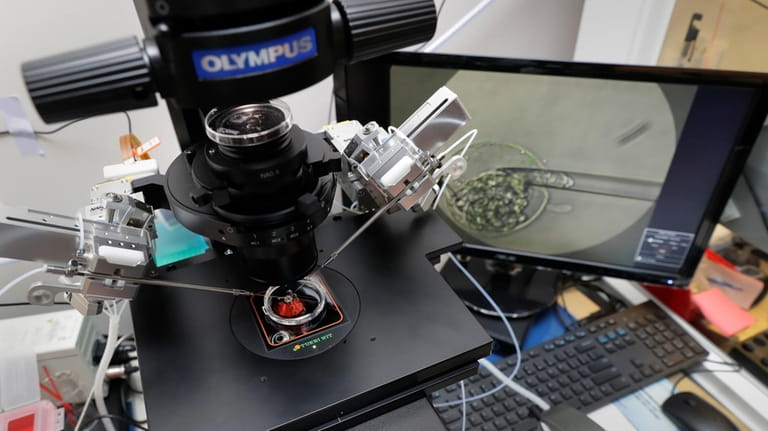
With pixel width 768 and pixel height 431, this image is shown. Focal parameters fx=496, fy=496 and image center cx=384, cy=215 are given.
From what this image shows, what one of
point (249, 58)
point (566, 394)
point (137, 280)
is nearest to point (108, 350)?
point (137, 280)

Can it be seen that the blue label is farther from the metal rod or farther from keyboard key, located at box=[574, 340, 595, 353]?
keyboard key, located at box=[574, 340, 595, 353]

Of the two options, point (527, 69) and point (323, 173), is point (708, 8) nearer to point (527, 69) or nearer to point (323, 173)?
point (527, 69)

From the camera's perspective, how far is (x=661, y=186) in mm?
868

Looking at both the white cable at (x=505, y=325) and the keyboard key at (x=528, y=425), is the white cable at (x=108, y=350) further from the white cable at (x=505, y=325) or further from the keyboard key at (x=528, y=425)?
the keyboard key at (x=528, y=425)

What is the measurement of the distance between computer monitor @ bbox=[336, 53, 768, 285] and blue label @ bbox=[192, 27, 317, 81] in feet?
1.53

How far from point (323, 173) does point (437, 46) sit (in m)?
0.70

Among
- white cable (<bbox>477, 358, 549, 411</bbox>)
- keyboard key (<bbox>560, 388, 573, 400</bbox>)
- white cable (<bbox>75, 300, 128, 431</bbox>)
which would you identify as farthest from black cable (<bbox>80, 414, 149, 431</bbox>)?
keyboard key (<bbox>560, 388, 573, 400</bbox>)

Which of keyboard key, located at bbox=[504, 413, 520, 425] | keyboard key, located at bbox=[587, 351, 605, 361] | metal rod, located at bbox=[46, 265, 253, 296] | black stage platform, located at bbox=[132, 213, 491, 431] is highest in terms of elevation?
metal rod, located at bbox=[46, 265, 253, 296]

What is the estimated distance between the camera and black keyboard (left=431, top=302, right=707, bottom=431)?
86cm

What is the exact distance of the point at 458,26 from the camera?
1048 mm

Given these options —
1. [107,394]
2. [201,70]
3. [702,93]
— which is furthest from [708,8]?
[107,394]

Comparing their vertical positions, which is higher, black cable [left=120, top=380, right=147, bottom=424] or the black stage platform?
the black stage platform

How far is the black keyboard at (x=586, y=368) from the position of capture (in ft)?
2.81

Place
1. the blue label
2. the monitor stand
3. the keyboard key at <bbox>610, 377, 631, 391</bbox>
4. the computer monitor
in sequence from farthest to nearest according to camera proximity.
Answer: the monitor stand → the keyboard key at <bbox>610, 377, 631, 391</bbox> → the computer monitor → the blue label
